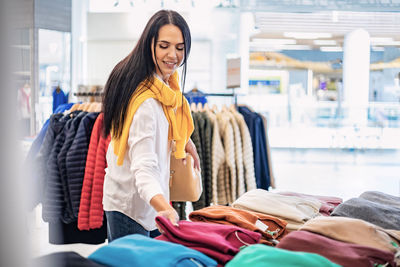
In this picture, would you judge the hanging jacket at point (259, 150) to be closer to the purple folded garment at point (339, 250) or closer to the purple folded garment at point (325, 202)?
the purple folded garment at point (325, 202)

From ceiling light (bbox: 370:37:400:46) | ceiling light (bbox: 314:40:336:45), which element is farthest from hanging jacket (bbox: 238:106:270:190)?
ceiling light (bbox: 314:40:336:45)

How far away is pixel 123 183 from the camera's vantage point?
1.84m

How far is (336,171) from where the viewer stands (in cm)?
852

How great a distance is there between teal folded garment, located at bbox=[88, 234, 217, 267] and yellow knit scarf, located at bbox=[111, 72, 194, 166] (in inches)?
25.3

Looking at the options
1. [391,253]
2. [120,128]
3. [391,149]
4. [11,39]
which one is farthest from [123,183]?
[391,149]

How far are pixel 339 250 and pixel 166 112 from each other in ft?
2.87

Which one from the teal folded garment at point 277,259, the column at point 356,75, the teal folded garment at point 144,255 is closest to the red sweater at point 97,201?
the teal folded garment at point 144,255

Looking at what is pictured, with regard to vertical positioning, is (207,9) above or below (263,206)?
above

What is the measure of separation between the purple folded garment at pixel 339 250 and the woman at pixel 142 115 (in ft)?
1.84

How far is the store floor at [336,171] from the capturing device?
739 cm

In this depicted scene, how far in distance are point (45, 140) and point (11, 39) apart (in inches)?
124

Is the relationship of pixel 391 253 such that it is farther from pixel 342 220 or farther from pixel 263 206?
pixel 263 206

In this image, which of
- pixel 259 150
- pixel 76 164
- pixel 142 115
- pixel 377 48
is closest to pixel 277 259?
pixel 142 115

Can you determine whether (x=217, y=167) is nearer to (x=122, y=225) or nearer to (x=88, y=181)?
(x=88, y=181)
